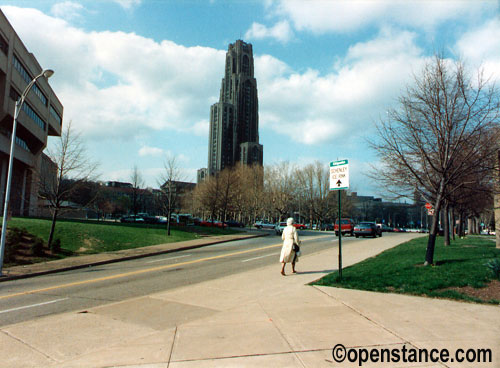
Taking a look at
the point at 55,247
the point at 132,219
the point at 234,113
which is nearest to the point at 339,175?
the point at 55,247

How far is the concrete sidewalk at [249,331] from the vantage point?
4.35 meters

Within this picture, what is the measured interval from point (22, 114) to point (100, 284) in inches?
1341

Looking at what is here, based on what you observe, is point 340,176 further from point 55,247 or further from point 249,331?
point 55,247

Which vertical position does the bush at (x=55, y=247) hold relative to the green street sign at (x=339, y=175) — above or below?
below

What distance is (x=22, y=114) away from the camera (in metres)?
37.3

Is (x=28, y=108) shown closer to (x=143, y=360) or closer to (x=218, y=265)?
(x=218, y=265)

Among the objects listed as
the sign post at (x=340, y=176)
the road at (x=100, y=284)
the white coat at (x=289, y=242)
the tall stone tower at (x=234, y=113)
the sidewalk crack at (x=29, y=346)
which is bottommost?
the road at (x=100, y=284)

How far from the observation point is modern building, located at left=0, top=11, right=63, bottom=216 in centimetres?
3253

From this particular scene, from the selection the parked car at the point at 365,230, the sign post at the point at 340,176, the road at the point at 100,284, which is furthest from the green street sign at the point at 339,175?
the parked car at the point at 365,230

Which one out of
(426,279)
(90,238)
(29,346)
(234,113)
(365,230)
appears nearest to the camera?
(29,346)

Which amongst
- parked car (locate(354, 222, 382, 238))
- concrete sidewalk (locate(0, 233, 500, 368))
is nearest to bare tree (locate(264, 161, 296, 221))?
parked car (locate(354, 222, 382, 238))

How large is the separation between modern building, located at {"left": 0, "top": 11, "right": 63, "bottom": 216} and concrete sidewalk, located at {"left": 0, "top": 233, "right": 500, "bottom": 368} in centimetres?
2420

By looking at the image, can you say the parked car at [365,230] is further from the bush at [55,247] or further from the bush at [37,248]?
the bush at [37,248]

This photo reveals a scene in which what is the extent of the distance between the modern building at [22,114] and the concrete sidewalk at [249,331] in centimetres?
2420
